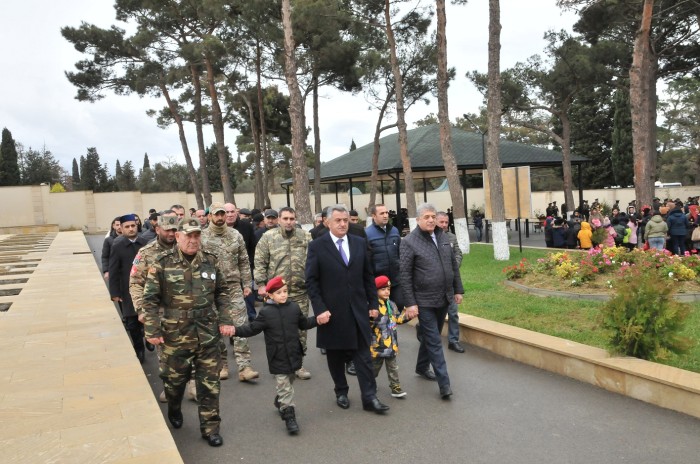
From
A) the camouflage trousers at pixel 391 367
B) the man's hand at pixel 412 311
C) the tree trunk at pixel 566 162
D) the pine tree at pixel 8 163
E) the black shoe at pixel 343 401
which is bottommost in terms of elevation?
the black shoe at pixel 343 401

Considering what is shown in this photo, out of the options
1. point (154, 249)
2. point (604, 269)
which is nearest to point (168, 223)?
point (154, 249)

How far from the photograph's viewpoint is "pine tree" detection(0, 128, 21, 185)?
186 feet

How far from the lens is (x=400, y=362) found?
23.0 ft

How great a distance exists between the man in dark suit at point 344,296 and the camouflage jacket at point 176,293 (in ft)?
3.34

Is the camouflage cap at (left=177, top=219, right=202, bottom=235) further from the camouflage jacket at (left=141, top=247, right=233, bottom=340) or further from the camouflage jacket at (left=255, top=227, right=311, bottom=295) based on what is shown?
the camouflage jacket at (left=255, top=227, right=311, bottom=295)

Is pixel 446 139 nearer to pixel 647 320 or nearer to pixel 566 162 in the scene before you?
pixel 647 320

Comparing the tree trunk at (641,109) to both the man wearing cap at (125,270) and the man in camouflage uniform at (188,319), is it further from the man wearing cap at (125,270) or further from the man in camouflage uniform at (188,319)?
the man in camouflage uniform at (188,319)

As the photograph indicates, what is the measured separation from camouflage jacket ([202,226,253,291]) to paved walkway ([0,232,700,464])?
3.64ft

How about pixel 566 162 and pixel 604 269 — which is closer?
pixel 604 269

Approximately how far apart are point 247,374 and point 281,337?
162cm

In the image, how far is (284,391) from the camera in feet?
16.2

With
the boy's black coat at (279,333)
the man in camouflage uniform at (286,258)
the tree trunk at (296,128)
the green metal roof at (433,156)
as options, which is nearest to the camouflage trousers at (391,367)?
the boy's black coat at (279,333)

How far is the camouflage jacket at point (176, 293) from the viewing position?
14.8ft

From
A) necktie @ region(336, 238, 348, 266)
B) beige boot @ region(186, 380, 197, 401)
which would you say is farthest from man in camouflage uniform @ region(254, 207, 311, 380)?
necktie @ region(336, 238, 348, 266)
